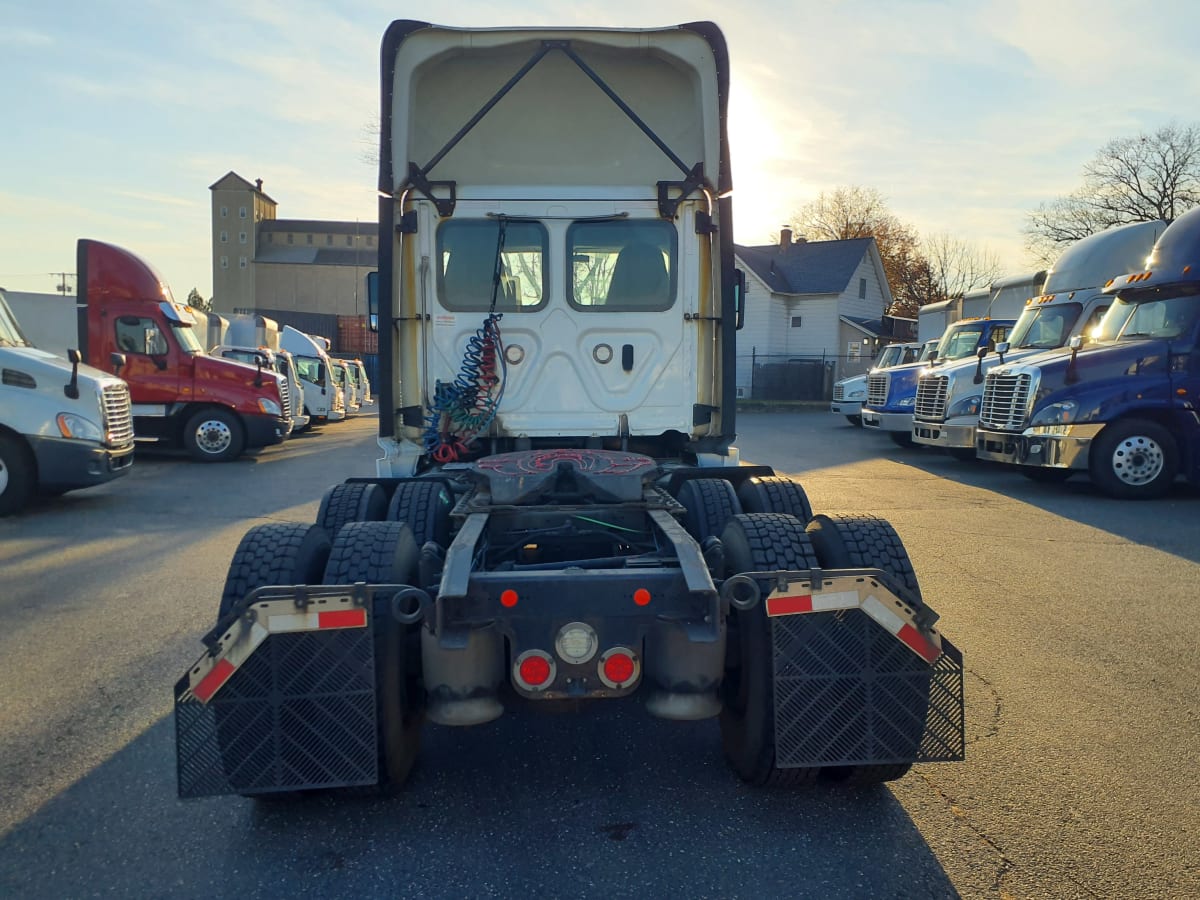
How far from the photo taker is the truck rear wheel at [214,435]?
1606 centimetres

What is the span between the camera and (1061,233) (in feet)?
162

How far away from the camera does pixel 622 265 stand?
5.89m

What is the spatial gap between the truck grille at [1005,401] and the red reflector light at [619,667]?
10666 mm

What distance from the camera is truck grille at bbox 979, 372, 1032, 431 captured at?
12172mm

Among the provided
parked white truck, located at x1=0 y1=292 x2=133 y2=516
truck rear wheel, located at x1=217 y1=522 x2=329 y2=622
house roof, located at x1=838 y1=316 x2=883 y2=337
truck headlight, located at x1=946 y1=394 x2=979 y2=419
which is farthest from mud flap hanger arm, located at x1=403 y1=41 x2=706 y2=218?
house roof, located at x1=838 y1=316 x2=883 y2=337

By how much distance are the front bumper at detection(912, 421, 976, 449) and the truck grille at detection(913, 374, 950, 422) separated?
0.46 feet

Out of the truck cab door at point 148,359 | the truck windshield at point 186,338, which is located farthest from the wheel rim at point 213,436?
the truck windshield at point 186,338

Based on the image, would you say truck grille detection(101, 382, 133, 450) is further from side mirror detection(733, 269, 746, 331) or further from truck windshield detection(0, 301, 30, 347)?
side mirror detection(733, 269, 746, 331)

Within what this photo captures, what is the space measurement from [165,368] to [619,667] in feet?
49.2

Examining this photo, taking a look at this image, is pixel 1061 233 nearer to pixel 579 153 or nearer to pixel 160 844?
pixel 579 153

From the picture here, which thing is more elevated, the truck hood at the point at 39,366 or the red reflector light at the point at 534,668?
the truck hood at the point at 39,366

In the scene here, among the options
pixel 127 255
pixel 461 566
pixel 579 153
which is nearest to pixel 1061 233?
pixel 127 255

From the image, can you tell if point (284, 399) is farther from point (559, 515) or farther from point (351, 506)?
point (559, 515)

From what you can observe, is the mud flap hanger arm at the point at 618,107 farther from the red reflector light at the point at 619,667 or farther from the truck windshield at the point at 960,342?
the truck windshield at the point at 960,342
